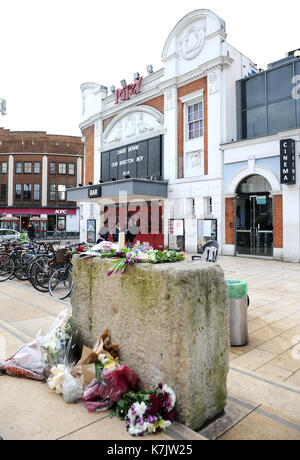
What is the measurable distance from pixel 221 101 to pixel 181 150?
3.41 m

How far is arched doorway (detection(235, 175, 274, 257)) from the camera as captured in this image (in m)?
14.0

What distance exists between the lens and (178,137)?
17844 millimetres

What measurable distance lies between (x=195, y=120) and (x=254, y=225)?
6876 mm

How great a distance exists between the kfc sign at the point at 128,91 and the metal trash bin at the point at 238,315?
18624 mm

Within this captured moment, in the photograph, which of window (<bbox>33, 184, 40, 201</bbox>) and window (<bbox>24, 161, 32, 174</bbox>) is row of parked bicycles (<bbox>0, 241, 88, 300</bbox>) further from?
window (<bbox>24, 161, 32, 174</bbox>)

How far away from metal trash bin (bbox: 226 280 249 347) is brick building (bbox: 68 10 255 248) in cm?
1121

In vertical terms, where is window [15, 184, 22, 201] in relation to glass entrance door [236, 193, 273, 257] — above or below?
above

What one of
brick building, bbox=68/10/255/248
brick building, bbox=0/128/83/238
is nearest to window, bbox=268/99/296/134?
brick building, bbox=68/10/255/248

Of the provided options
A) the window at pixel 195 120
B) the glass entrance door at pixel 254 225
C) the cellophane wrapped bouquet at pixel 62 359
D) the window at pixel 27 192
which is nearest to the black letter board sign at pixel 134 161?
the window at pixel 195 120

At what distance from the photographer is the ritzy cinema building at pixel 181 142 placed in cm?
1545

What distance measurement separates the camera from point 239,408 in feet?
8.57

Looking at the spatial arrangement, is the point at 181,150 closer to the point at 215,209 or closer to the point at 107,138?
the point at 215,209

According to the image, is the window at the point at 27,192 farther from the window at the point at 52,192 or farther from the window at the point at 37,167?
the window at the point at 52,192

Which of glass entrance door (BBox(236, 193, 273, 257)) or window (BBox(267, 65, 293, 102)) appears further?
glass entrance door (BBox(236, 193, 273, 257))
